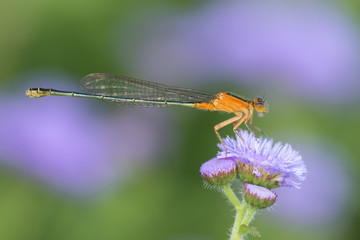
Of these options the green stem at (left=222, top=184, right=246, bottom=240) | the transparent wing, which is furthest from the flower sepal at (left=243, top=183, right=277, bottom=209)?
the transparent wing

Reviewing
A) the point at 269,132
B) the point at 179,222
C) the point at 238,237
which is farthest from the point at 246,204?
the point at 269,132

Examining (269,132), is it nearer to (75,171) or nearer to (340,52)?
(340,52)

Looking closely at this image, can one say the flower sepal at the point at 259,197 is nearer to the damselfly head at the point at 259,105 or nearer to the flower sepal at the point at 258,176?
the flower sepal at the point at 258,176

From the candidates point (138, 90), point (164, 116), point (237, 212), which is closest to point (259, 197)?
point (237, 212)

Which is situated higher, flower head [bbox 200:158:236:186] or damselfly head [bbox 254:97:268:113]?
damselfly head [bbox 254:97:268:113]

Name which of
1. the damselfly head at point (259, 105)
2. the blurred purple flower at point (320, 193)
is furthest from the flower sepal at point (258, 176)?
the blurred purple flower at point (320, 193)

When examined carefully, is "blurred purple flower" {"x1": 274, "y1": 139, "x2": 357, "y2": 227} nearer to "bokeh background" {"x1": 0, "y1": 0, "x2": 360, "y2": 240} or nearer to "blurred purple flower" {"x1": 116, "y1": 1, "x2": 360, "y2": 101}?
"bokeh background" {"x1": 0, "y1": 0, "x2": 360, "y2": 240}
